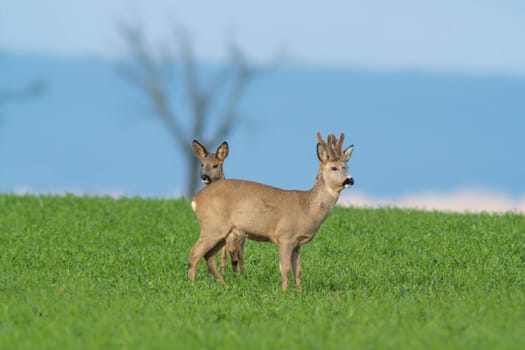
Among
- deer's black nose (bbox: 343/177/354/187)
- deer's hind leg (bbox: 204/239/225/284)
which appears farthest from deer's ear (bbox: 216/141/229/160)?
deer's black nose (bbox: 343/177/354/187)

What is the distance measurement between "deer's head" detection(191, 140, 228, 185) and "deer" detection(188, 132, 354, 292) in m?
2.02

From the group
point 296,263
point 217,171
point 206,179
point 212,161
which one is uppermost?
point 212,161

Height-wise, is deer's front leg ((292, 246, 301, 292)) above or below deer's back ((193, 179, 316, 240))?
below

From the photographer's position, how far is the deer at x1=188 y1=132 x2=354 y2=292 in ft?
42.1

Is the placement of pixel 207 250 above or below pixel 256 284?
above

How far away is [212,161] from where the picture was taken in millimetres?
15422

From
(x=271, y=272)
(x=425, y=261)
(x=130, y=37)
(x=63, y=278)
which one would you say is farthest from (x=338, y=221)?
(x=130, y=37)

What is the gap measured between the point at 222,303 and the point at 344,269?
4.34 meters

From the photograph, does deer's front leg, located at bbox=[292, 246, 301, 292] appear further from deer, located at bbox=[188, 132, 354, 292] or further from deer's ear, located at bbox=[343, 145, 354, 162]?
deer's ear, located at bbox=[343, 145, 354, 162]

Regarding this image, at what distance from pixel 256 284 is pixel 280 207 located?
159cm

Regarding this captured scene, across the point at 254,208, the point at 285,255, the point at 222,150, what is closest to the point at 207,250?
the point at 254,208

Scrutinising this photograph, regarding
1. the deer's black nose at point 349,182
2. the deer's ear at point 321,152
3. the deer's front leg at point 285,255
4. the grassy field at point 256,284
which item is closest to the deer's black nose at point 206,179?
the grassy field at point 256,284

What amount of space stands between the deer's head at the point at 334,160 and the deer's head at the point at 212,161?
2.80 m

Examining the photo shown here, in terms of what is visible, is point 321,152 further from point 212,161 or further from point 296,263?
point 212,161
